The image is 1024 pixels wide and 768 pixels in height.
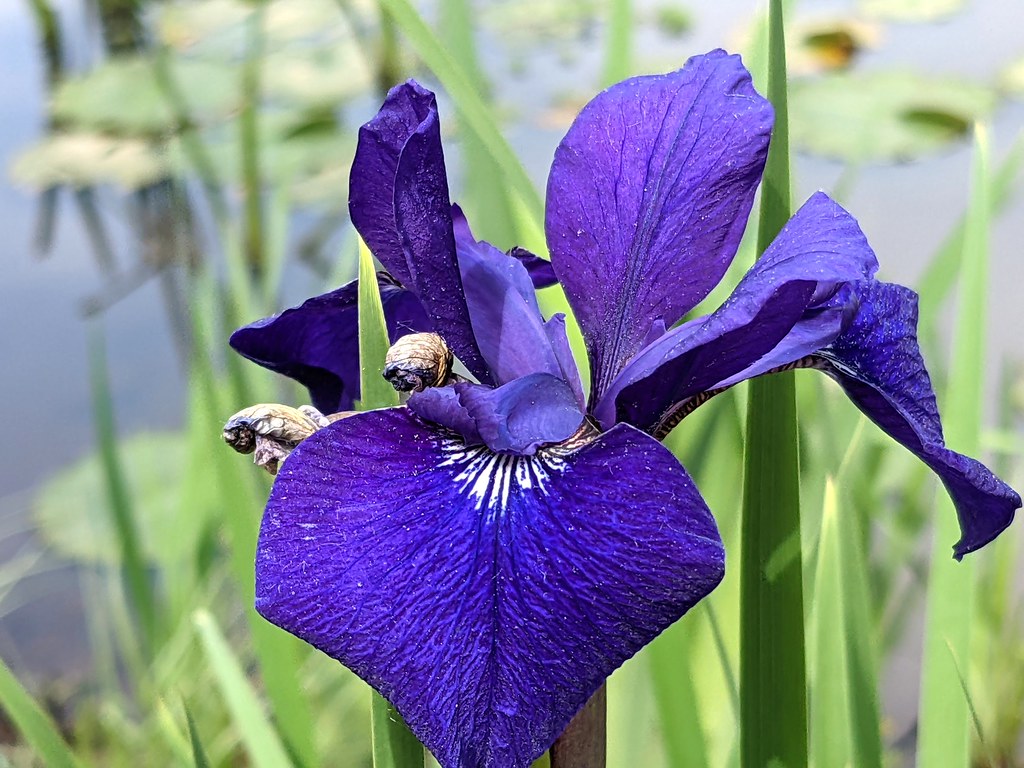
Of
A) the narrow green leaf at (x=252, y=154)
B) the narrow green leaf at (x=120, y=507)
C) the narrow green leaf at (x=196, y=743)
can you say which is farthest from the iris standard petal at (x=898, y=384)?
the narrow green leaf at (x=252, y=154)

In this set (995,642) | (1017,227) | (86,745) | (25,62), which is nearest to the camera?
(995,642)

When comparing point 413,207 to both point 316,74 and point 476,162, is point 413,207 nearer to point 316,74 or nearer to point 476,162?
point 476,162

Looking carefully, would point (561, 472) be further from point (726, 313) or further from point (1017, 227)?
point (1017, 227)

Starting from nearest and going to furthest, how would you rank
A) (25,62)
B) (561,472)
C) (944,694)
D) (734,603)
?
(561,472) → (944,694) → (734,603) → (25,62)

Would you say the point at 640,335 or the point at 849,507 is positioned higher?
the point at 640,335

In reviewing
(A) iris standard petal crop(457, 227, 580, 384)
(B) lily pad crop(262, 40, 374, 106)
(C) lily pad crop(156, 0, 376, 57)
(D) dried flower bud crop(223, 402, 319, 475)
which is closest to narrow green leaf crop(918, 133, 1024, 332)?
(A) iris standard petal crop(457, 227, 580, 384)

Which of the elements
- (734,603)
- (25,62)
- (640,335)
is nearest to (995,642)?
(734,603)

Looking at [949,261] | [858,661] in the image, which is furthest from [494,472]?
[949,261]
